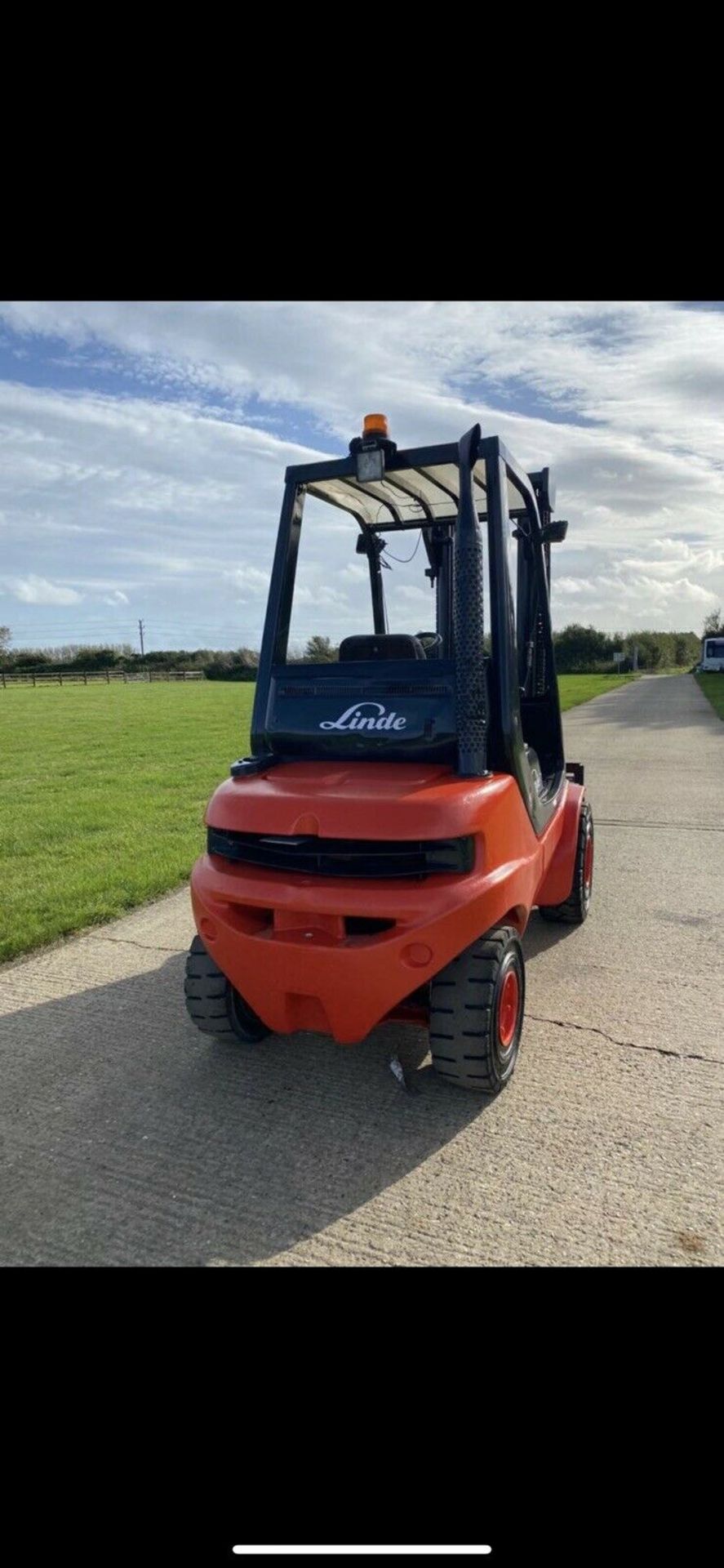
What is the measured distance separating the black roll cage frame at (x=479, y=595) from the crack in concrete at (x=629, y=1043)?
2.75 ft

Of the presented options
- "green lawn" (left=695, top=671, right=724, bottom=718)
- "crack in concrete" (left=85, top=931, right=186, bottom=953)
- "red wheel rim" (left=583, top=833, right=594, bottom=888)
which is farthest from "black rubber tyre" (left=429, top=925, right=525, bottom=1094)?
"green lawn" (left=695, top=671, right=724, bottom=718)

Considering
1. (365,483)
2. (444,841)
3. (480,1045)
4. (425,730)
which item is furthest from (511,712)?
(365,483)

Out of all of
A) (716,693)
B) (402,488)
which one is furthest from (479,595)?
(716,693)

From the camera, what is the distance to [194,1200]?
8.18 ft

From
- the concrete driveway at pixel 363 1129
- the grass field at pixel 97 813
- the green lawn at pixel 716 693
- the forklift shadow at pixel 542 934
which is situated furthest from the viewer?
the green lawn at pixel 716 693

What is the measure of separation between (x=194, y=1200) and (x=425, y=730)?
5.87 feet

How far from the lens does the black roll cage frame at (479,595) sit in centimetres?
302

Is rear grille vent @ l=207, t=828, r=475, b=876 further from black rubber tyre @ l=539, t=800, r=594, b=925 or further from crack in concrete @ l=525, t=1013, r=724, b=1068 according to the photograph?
black rubber tyre @ l=539, t=800, r=594, b=925

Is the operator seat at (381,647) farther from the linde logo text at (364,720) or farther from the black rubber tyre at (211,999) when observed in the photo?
the black rubber tyre at (211,999)

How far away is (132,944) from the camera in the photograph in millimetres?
4715

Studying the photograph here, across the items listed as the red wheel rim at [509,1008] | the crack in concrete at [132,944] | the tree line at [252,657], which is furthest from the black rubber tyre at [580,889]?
the tree line at [252,657]

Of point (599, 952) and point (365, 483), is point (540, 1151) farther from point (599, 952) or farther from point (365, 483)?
point (365, 483)

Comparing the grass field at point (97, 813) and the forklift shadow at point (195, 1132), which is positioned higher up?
the grass field at point (97, 813)

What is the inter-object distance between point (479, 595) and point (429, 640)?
3.90 ft
